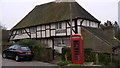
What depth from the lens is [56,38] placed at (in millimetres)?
24203

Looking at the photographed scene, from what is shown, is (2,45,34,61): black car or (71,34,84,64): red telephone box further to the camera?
(2,45,34,61): black car

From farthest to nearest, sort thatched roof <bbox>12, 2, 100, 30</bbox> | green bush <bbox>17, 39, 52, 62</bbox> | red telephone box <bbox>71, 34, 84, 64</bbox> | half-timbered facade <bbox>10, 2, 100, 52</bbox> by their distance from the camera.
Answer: thatched roof <bbox>12, 2, 100, 30</bbox>, half-timbered facade <bbox>10, 2, 100, 52</bbox>, green bush <bbox>17, 39, 52, 62</bbox>, red telephone box <bbox>71, 34, 84, 64</bbox>

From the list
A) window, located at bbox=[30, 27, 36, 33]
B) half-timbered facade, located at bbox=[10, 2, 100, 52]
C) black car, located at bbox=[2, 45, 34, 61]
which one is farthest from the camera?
window, located at bbox=[30, 27, 36, 33]

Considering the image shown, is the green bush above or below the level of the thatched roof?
below

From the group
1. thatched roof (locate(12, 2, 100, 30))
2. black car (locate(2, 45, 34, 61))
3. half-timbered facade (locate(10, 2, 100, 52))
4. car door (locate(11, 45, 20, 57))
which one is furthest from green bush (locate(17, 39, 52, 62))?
thatched roof (locate(12, 2, 100, 30))

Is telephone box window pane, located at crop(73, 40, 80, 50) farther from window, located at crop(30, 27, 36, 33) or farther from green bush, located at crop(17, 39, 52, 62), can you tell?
window, located at crop(30, 27, 36, 33)

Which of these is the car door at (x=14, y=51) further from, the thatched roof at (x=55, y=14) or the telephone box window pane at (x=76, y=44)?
the thatched roof at (x=55, y=14)

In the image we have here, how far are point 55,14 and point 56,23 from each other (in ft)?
6.43

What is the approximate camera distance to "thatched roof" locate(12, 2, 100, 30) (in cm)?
2296

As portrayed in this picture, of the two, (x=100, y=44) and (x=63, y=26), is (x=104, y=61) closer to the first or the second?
(x=100, y=44)

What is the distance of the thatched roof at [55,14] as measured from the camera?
22962mm

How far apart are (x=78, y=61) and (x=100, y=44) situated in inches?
385

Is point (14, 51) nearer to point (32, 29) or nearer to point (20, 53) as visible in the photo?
point (20, 53)

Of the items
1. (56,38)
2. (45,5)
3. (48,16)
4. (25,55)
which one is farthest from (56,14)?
(25,55)
